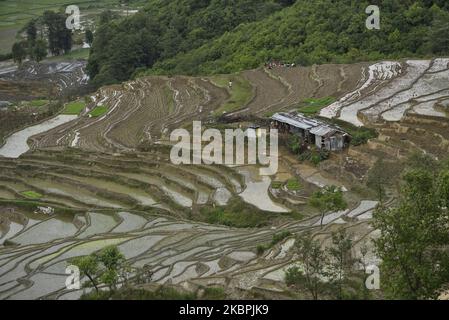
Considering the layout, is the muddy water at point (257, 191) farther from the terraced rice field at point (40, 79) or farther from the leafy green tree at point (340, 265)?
the terraced rice field at point (40, 79)

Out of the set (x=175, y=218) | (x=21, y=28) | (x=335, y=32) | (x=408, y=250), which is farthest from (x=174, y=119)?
(x=21, y=28)

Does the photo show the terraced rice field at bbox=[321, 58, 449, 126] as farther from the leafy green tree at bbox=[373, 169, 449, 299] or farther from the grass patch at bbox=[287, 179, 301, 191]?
the leafy green tree at bbox=[373, 169, 449, 299]

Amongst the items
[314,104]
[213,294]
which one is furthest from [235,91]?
[213,294]

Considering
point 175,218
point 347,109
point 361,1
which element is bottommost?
point 175,218

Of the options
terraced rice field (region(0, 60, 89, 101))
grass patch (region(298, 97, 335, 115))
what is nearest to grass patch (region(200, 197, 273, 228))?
grass patch (region(298, 97, 335, 115))

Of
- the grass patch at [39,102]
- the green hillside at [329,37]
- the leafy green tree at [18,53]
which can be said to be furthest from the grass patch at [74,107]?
the leafy green tree at [18,53]

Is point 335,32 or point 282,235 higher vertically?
point 335,32

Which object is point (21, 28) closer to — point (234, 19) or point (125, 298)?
point (234, 19)
